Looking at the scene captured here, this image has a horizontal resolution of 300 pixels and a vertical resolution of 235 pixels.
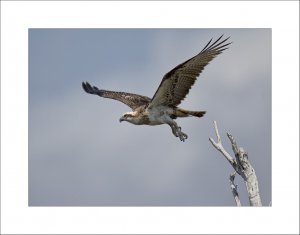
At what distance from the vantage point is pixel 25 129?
7.53m

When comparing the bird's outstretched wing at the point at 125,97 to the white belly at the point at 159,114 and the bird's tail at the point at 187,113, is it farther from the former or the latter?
the bird's tail at the point at 187,113

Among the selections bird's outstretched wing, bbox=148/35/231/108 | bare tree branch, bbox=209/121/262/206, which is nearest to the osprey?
bird's outstretched wing, bbox=148/35/231/108

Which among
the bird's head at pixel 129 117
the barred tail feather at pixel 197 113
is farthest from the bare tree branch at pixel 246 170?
the bird's head at pixel 129 117

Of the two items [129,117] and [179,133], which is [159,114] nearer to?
[179,133]

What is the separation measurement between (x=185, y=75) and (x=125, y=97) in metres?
1.76

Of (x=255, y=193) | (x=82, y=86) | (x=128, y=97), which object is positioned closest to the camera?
(x=255, y=193)

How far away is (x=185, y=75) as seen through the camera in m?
7.26

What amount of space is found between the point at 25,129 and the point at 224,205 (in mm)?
2514

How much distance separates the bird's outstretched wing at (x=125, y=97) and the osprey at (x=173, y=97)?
0.01 metres

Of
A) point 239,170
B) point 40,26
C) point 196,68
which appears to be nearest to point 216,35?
point 196,68

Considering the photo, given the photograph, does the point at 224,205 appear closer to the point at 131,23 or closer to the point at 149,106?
the point at 149,106

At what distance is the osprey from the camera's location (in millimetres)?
7188

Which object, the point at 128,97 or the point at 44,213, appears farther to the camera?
the point at 128,97

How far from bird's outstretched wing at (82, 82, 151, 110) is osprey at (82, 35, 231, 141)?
0.01 metres
